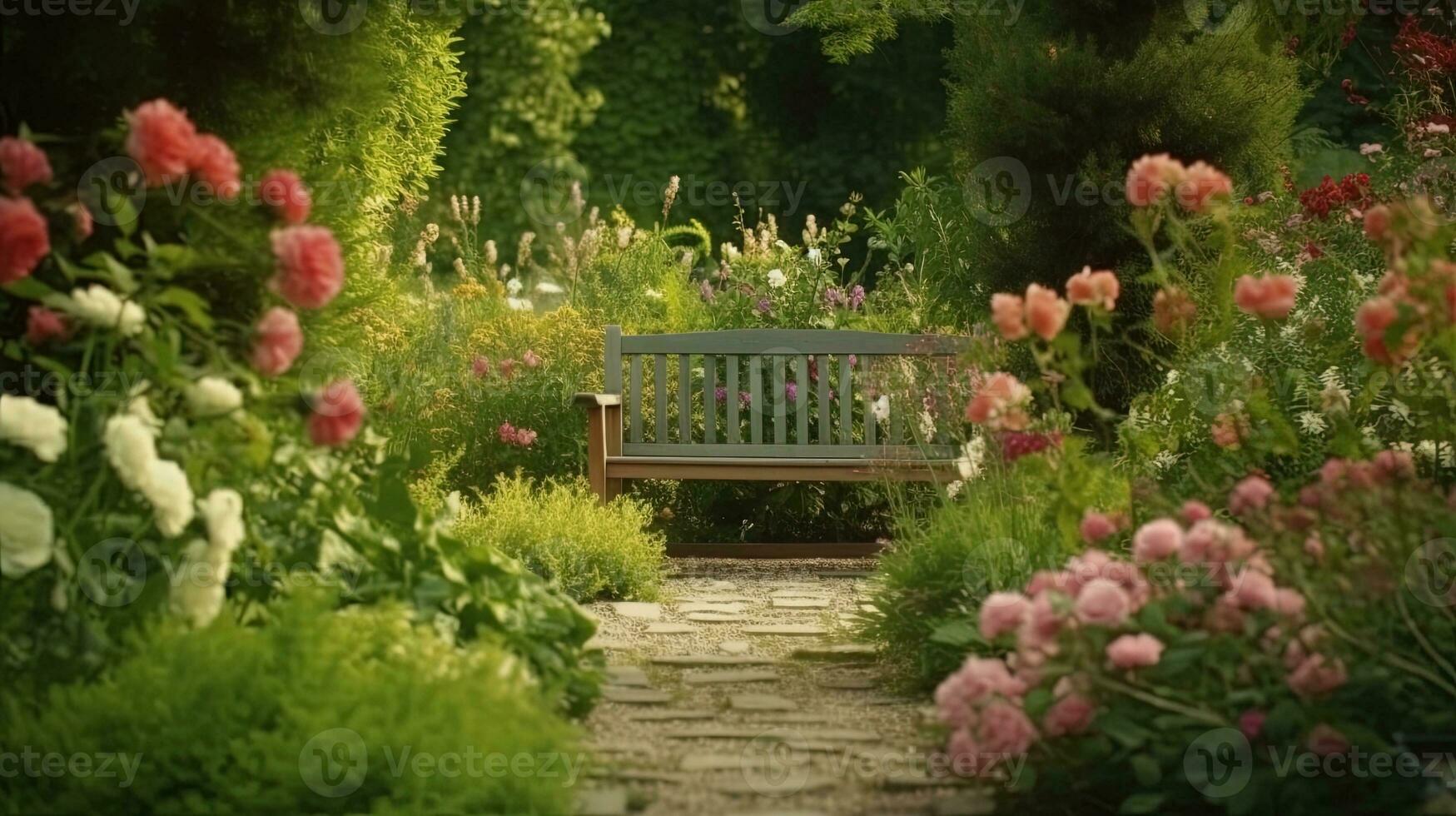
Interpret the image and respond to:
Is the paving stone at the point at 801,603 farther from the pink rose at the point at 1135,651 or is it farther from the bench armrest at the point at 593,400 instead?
the pink rose at the point at 1135,651

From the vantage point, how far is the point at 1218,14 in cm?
706

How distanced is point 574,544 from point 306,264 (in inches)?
104

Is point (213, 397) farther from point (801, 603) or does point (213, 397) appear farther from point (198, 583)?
point (801, 603)

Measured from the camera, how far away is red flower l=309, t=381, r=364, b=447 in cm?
331

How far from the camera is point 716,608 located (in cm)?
572

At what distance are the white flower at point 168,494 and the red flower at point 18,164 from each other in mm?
640

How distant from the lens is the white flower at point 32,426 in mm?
3133

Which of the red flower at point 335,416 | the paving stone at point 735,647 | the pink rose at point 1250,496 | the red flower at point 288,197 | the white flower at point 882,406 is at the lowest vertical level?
the paving stone at point 735,647

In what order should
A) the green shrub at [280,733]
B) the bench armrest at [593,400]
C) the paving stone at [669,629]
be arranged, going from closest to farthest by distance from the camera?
the green shrub at [280,733], the paving stone at [669,629], the bench armrest at [593,400]

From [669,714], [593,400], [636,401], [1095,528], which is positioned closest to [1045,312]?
[1095,528]

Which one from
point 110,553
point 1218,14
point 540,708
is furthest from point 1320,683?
point 1218,14

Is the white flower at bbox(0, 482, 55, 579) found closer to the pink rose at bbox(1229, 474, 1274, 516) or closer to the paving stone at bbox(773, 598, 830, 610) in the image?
the pink rose at bbox(1229, 474, 1274, 516)

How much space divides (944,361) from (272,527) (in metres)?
3.36

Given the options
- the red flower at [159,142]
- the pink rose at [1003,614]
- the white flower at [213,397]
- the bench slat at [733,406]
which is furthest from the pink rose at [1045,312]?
the bench slat at [733,406]
